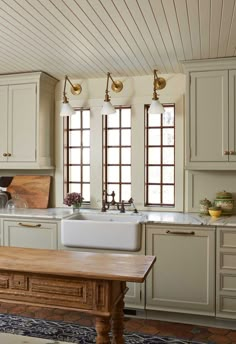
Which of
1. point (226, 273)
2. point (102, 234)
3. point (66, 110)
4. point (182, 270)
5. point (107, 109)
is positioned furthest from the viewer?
point (66, 110)

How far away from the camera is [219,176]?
3.56 m

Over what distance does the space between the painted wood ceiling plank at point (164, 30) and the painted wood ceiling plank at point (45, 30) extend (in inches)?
28.8

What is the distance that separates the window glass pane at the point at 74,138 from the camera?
4070mm

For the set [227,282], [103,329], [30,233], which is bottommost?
[227,282]

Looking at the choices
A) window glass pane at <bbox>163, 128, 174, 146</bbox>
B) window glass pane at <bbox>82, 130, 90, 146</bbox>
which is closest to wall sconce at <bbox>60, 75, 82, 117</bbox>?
window glass pane at <bbox>82, 130, 90, 146</bbox>

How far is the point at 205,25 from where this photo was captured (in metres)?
2.52

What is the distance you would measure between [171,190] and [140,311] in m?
1.30

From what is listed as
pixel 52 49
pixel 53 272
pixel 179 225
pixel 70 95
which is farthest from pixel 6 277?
pixel 70 95

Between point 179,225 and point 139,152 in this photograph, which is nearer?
point 179,225

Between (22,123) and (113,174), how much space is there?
116 cm

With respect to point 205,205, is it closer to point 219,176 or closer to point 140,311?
point 219,176

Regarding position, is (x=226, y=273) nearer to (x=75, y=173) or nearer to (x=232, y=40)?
(x=232, y=40)

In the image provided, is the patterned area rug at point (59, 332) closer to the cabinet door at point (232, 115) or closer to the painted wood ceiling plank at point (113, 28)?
the cabinet door at point (232, 115)

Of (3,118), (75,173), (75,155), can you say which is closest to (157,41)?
(75,155)
